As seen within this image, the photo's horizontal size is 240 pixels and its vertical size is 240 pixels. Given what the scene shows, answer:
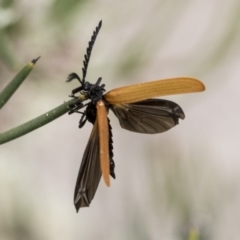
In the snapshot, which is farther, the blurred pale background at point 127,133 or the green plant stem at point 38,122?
the blurred pale background at point 127,133

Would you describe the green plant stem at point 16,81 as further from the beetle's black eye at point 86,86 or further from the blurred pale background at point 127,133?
the blurred pale background at point 127,133

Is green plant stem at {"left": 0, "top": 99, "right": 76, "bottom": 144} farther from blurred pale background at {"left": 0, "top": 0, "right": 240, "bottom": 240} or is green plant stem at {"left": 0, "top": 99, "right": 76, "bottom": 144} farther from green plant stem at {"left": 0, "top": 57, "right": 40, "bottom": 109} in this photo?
blurred pale background at {"left": 0, "top": 0, "right": 240, "bottom": 240}

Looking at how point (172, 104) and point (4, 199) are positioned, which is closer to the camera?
point (172, 104)

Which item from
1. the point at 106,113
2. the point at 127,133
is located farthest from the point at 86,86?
the point at 127,133

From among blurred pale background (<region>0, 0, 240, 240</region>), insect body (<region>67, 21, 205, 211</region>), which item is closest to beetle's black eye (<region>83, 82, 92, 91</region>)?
insect body (<region>67, 21, 205, 211</region>)

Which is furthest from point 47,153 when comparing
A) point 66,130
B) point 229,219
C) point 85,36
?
point 229,219

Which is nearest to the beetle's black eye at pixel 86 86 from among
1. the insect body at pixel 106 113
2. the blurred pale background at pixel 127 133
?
the insect body at pixel 106 113

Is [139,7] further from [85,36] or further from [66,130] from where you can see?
[66,130]

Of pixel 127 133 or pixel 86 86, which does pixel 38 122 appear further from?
pixel 127 133
